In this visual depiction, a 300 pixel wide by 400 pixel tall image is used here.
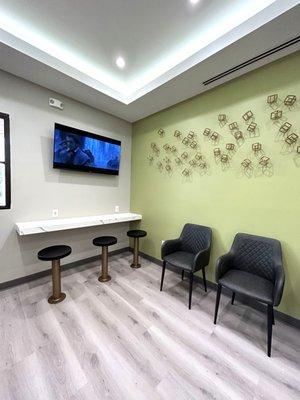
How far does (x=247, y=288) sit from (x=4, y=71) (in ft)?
12.0

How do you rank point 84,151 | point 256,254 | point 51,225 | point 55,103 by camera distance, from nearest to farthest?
1. point 256,254
2. point 51,225
3. point 55,103
4. point 84,151

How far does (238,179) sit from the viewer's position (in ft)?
7.29

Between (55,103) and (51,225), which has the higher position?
(55,103)

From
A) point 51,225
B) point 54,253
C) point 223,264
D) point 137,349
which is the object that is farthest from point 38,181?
point 223,264

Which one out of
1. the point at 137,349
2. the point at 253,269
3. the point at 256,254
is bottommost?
the point at 137,349

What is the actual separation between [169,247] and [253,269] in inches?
40.3

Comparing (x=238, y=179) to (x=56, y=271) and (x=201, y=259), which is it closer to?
(x=201, y=259)

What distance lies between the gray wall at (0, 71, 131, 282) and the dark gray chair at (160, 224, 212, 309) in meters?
1.48

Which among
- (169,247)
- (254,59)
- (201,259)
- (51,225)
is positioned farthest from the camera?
(169,247)

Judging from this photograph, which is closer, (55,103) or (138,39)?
(138,39)

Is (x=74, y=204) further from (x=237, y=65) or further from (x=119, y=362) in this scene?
(x=237, y=65)

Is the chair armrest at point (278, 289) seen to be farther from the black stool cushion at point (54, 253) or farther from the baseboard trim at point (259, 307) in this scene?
the black stool cushion at point (54, 253)

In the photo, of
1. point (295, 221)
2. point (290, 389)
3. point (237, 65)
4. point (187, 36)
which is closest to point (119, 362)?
point (290, 389)

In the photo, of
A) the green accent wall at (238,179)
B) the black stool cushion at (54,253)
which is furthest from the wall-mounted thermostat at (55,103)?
the black stool cushion at (54,253)
